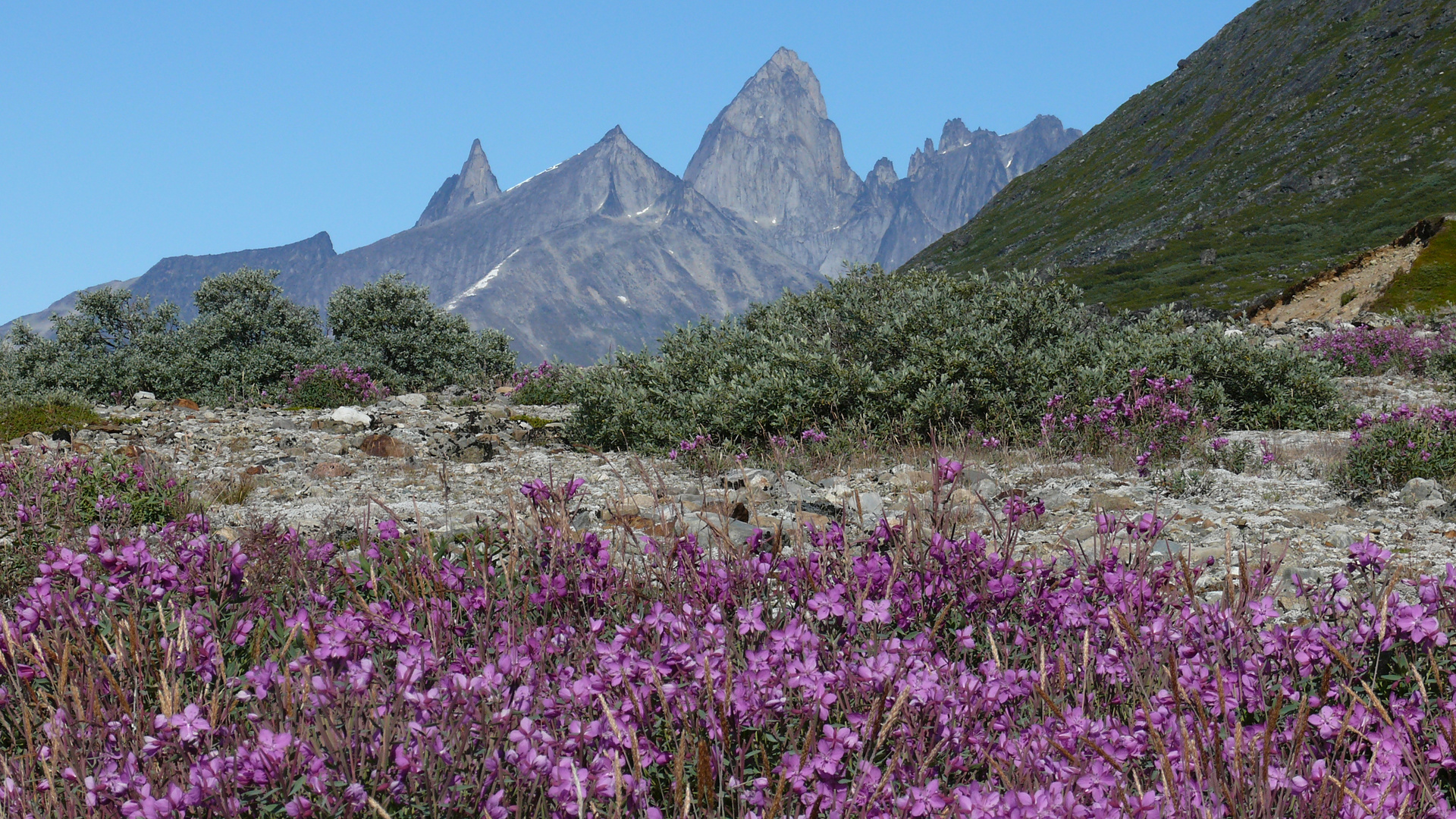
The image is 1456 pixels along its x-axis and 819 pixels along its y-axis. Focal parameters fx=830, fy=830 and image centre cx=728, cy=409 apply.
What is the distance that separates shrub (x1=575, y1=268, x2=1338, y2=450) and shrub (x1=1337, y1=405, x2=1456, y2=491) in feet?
8.09

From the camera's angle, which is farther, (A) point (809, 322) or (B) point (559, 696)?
(A) point (809, 322)

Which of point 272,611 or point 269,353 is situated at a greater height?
point 269,353

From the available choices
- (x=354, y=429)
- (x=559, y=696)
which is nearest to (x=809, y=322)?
(x=354, y=429)

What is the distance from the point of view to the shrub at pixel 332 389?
1720 centimetres

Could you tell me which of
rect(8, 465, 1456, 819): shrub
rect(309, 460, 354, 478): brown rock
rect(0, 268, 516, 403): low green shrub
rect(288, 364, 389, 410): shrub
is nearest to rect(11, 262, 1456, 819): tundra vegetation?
rect(8, 465, 1456, 819): shrub

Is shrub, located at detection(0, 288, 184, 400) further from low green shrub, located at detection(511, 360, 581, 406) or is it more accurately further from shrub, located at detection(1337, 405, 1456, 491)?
shrub, located at detection(1337, 405, 1456, 491)

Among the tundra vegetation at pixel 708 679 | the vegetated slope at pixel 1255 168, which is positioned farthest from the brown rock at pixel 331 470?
the vegetated slope at pixel 1255 168

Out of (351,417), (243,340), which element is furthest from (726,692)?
(243,340)

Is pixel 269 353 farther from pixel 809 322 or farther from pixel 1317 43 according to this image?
pixel 1317 43

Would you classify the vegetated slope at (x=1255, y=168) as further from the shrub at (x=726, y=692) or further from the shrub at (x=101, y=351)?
the shrub at (x=726, y=692)

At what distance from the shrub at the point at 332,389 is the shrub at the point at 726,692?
50.1ft

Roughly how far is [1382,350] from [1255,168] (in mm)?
98446

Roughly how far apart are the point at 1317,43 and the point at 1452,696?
13443 centimetres

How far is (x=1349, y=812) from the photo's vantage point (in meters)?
1.76
